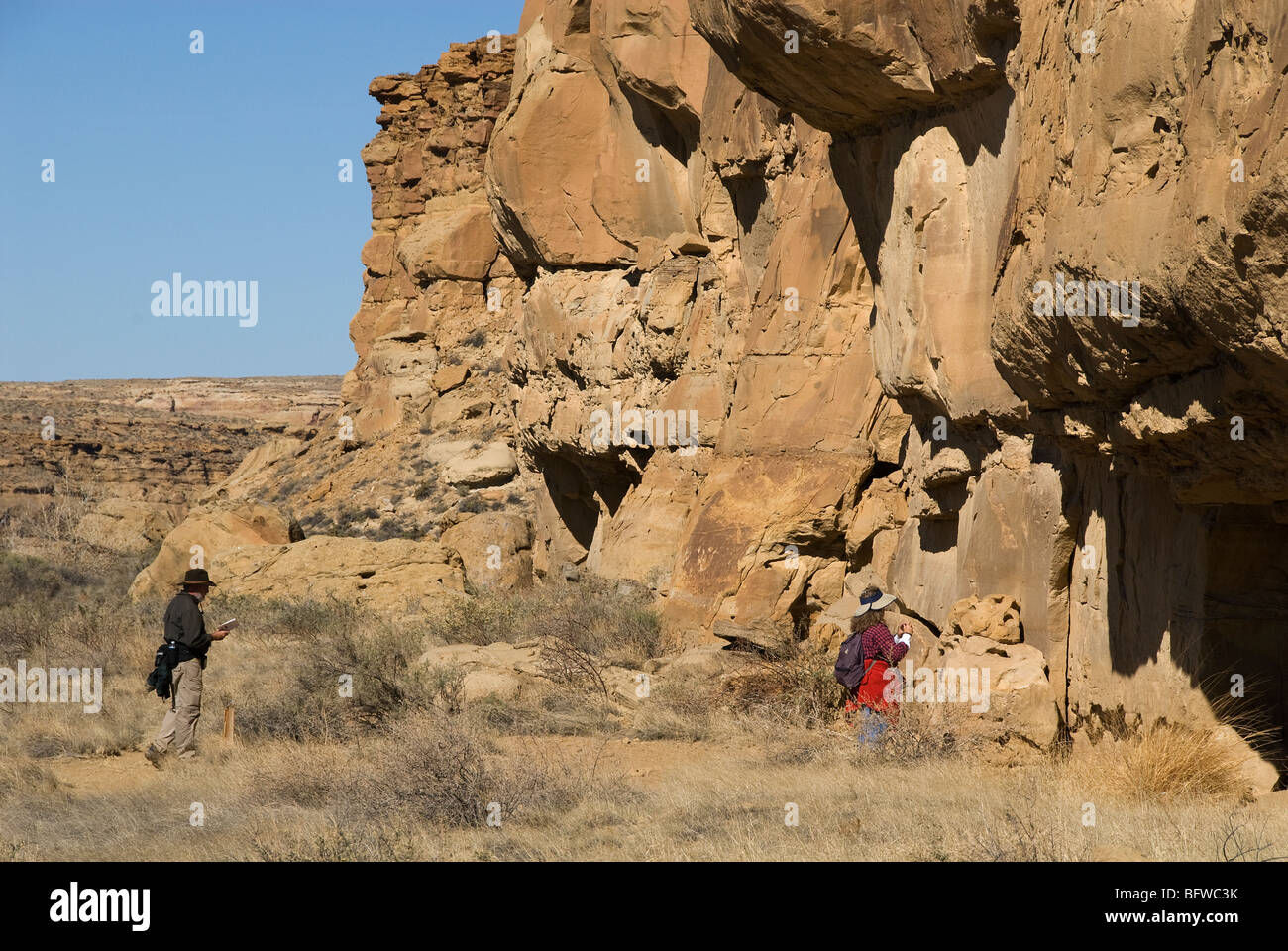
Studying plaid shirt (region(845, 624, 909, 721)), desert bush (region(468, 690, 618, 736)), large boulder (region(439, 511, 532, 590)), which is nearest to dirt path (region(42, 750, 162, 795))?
desert bush (region(468, 690, 618, 736))

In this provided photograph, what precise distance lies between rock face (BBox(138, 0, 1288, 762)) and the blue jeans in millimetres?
790

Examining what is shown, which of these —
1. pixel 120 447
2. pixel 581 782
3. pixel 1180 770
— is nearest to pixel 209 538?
pixel 581 782

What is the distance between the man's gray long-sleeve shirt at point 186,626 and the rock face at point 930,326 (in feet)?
15.9

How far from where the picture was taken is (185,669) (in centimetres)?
1003

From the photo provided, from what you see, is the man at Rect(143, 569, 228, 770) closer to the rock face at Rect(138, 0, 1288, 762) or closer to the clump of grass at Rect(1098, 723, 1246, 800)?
the rock face at Rect(138, 0, 1288, 762)

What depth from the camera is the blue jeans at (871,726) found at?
351 inches

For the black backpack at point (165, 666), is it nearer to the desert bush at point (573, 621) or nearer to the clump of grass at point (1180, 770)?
the desert bush at point (573, 621)

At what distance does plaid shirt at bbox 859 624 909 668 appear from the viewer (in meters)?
9.30

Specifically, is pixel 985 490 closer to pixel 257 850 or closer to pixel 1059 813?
pixel 1059 813

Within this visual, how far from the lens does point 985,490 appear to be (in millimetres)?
9805

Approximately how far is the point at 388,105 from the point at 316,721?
36780 mm

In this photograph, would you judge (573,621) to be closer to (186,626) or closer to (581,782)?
(186,626)

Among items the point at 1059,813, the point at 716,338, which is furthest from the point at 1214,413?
the point at 716,338

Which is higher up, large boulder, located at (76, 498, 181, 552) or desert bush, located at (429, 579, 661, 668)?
large boulder, located at (76, 498, 181, 552)
